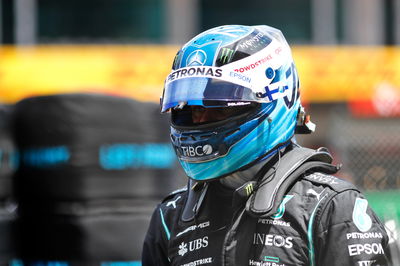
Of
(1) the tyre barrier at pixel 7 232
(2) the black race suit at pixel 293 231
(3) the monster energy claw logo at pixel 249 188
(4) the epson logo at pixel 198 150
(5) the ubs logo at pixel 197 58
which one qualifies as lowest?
(1) the tyre barrier at pixel 7 232

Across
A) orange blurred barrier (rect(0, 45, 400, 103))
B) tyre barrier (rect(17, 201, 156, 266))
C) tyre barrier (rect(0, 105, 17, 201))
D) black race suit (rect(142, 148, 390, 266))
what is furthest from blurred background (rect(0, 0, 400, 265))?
black race suit (rect(142, 148, 390, 266))

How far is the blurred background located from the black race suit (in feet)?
10.5

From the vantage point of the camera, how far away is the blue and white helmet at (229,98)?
2236mm

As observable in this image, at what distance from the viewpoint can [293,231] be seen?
6.85 feet

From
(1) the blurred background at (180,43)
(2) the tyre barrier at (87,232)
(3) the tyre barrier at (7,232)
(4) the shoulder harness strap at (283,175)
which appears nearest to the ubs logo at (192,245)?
(4) the shoulder harness strap at (283,175)

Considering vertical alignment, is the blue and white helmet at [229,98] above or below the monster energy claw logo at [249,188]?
above

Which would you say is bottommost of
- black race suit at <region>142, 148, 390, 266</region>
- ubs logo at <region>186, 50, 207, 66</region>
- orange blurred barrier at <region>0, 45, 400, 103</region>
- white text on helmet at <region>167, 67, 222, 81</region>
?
orange blurred barrier at <region>0, 45, 400, 103</region>

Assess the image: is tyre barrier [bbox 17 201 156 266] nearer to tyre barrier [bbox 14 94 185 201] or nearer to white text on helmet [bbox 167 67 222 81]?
tyre barrier [bbox 14 94 185 201]

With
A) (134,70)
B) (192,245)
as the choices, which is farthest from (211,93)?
(134,70)

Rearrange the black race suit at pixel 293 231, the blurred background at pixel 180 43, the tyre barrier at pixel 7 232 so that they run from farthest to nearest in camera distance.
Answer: the blurred background at pixel 180 43 < the tyre barrier at pixel 7 232 < the black race suit at pixel 293 231

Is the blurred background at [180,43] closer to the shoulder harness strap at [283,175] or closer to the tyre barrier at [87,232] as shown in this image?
the tyre barrier at [87,232]

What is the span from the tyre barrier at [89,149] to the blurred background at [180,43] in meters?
1.61

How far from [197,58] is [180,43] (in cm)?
1125

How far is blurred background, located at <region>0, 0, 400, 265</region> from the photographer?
902cm
